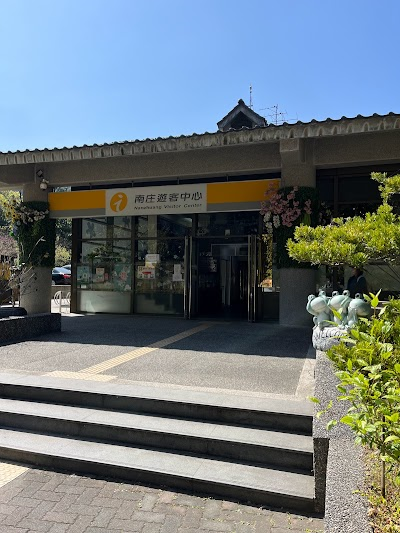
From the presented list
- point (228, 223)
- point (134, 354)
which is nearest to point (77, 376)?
point (134, 354)

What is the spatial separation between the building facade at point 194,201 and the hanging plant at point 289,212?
0.81 feet

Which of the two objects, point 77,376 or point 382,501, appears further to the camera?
point 77,376

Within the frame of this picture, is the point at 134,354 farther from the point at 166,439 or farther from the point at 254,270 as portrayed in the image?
the point at 254,270

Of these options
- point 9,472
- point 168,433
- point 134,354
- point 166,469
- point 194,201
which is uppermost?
point 194,201

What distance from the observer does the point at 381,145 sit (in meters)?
8.58

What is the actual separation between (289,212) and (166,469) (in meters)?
6.68

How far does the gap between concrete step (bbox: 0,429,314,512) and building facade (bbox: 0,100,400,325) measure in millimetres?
6240

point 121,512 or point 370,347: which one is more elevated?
point 370,347

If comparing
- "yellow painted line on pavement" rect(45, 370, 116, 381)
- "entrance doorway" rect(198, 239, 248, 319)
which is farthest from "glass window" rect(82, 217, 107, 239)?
"yellow painted line on pavement" rect(45, 370, 116, 381)

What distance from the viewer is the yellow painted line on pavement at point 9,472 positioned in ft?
11.1

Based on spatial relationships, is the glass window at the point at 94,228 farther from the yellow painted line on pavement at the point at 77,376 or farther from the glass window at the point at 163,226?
the yellow painted line on pavement at the point at 77,376

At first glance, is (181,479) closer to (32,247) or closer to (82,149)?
(82,149)

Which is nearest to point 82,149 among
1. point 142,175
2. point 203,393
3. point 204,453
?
point 142,175

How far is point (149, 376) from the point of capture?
514 cm
